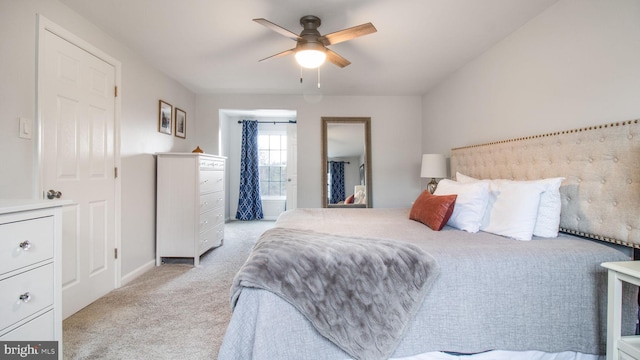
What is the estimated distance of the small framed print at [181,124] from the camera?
3826mm

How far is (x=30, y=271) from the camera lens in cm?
115

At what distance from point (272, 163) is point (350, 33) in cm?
438

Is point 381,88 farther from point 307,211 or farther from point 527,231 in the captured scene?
point 527,231

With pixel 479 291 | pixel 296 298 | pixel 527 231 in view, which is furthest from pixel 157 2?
pixel 527 231

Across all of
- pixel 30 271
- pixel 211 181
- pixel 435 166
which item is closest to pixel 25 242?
pixel 30 271

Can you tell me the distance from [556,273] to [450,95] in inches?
107

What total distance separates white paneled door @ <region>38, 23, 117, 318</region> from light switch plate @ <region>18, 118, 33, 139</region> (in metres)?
0.07

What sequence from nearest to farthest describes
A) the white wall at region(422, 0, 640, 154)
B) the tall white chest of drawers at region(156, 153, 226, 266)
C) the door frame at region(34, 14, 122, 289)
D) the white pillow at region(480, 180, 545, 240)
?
the white wall at region(422, 0, 640, 154)
the white pillow at region(480, 180, 545, 240)
the door frame at region(34, 14, 122, 289)
the tall white chest of drawers at region(156, 153, 226, 266)

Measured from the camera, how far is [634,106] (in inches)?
60.6

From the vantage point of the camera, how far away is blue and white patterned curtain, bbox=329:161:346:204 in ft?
14.7

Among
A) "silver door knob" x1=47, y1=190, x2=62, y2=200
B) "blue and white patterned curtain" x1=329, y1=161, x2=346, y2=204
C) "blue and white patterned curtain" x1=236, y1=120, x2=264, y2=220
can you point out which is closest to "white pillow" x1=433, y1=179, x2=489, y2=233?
"blue and white patterned curtain" x1=329, y1=161, x2=346, y2=204

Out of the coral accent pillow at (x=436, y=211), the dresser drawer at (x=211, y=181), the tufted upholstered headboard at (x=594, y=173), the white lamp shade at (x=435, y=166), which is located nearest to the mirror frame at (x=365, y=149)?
the white lamp shade at (x=435, y=166)

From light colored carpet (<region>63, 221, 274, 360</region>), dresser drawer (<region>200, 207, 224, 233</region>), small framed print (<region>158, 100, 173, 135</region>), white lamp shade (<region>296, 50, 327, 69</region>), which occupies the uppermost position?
white lamp shade (<region>296, 50, 327, 69</region>)

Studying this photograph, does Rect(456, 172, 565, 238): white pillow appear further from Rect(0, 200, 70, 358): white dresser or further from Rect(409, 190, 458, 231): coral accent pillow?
Rect(0, 200, 70, 358): white dresser
